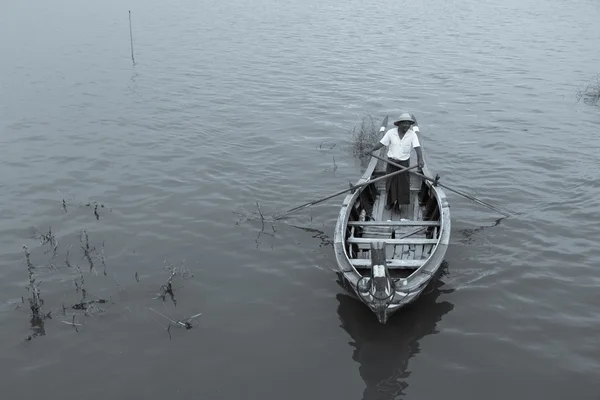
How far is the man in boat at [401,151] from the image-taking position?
11.5 meters

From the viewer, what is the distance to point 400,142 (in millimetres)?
11594

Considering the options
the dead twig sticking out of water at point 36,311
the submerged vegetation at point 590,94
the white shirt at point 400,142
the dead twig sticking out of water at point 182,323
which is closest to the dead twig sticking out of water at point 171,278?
the dead twig sticking out of water at point 182,323

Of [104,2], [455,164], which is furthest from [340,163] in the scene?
[104,2]

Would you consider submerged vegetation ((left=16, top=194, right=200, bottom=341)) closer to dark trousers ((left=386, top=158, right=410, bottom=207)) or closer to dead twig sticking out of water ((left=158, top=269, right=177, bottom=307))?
dead twig sticking out of water ((left=158, top=269, right=177, bottom=307))

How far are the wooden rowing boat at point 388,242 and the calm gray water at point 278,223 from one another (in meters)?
0.64

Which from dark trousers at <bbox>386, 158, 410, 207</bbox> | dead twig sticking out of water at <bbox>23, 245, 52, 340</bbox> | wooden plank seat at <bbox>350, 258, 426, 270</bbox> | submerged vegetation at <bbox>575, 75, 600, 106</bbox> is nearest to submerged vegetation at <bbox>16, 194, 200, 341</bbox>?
dead twig sticking out of water at <bbox>23, 245, 52, 340</bbox>

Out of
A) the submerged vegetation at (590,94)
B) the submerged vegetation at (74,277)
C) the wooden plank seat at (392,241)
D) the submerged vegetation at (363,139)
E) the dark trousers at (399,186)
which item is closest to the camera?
the submerged vegetation at (74,277)

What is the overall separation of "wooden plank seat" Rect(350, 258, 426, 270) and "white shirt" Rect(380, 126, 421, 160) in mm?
2764

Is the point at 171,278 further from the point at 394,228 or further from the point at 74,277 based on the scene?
the point at 394,228

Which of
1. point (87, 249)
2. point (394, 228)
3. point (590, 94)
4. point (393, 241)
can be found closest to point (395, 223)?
point (394, 228)

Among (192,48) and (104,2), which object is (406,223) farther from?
(104,2)

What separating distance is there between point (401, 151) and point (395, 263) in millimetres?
2836

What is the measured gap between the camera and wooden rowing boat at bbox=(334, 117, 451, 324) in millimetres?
8422

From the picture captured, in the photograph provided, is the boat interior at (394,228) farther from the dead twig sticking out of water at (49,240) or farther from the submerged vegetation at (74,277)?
the dead twig sticking out of water at (49,240)
